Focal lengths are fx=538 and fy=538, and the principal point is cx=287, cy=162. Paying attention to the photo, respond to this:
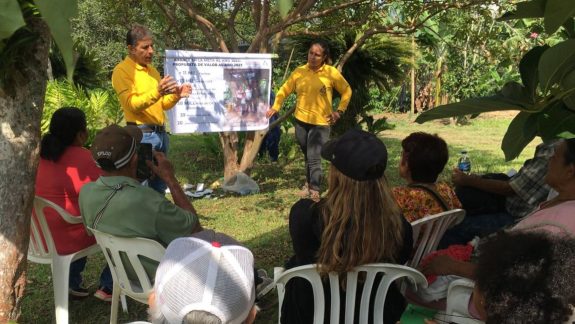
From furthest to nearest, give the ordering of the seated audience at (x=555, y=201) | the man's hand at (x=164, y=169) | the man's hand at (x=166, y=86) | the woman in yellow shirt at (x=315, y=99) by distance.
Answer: the woman in yellow shirt at (x=315, y=99)
the man's hand at (x=166, y=86)
the man's hand at (x=164, y=169)
the seated audience at (x=555, y=201)

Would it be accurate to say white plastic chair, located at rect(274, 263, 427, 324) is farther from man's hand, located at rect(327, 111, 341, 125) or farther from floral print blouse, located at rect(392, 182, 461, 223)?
man's hand, located at rect(327, 111, 341, 125)

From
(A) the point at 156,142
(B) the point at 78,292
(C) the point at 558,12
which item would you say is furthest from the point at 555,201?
(A) the point at 156,142

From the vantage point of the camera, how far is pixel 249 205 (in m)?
5.77

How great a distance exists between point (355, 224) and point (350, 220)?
0.9 inches

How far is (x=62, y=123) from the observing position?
302cm

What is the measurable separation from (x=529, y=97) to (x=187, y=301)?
0.89 metres

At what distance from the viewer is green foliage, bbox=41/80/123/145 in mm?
7008

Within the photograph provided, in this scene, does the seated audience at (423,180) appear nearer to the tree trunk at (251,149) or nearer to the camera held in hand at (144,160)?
the camera held in hand at (144,160)

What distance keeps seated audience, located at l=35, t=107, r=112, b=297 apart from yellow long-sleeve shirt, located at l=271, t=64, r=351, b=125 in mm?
3030

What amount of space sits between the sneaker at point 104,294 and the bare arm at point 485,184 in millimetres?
2256

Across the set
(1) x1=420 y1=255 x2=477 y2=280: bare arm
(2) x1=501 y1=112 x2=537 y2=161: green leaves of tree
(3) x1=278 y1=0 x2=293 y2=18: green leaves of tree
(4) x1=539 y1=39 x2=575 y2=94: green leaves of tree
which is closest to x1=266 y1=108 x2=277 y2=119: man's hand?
(1) x1=420 y1=255 x2=477 y2=280: bare arm

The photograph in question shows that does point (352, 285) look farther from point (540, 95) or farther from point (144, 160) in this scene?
point (144, 160)

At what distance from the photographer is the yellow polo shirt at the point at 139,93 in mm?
4066

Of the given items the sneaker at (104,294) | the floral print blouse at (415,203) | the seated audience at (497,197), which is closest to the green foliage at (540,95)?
the floral print blouse at (415,203)
